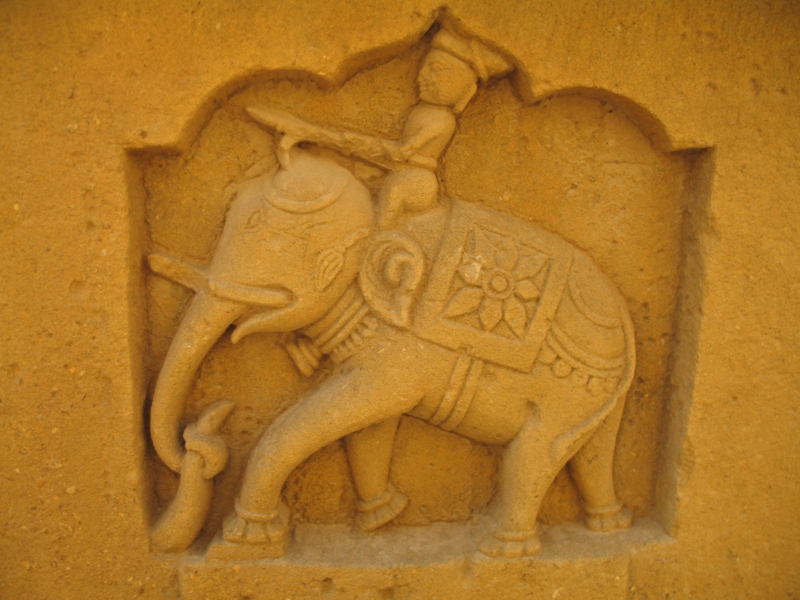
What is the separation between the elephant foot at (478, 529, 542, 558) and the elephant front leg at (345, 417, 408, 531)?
0.32 m

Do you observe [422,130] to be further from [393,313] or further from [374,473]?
[374,473]

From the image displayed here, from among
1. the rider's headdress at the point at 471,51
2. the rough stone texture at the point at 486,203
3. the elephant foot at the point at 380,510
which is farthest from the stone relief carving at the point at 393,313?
the elephant foot at the point at 380,510

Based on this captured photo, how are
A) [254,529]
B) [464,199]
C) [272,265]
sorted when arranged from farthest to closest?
1. [464,199]
2. [254,529]
3. [272,265]

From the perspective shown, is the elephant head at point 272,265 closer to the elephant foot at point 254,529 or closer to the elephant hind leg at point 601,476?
the elephant foot at point 254,529

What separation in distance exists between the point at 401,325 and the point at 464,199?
0.49 meters

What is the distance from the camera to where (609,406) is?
2166mm

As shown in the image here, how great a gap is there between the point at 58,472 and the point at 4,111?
1056 millimetres

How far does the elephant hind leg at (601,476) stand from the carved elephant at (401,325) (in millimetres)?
73

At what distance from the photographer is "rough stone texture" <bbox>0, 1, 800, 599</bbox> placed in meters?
1.95

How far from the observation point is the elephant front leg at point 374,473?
2.21 m

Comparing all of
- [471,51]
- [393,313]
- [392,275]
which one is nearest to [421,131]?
[471,51]

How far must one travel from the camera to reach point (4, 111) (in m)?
1.91

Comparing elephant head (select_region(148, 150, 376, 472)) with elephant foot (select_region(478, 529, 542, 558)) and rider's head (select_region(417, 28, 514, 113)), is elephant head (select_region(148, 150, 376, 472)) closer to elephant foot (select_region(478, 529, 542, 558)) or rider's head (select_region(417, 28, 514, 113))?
rider's head (select_region(417, 28, 514, 113))

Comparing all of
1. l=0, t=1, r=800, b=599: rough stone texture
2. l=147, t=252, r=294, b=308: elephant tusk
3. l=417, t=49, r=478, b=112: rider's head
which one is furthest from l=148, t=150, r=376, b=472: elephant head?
l=417, t=49, r=478, b=112: rider's head
